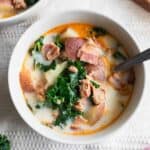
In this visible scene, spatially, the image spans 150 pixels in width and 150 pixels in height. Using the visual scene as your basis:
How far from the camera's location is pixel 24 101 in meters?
1.64

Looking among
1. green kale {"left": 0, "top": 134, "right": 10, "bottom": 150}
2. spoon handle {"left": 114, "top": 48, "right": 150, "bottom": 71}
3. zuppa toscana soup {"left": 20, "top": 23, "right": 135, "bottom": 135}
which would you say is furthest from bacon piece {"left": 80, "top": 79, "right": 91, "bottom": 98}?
green kale {"left": 0, "top": 134, "right": 10, "bottom": 150}

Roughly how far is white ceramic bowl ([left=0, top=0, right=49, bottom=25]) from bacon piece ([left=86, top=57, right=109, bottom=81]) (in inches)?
9.6

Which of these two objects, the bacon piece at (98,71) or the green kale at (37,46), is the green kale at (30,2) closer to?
the green kale at (37,46)

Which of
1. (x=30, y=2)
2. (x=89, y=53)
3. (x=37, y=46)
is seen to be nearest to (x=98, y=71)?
(x=89, y=53)

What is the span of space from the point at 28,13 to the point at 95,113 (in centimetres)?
37

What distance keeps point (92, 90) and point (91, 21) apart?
0.23 m

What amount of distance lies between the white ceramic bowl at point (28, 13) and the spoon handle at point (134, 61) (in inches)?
12.0

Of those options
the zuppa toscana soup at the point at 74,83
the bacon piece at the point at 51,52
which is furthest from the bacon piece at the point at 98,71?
the bacon piece at the point at 51,52

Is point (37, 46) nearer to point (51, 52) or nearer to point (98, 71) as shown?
point (51, 52)

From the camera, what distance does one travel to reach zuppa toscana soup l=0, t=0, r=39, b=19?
5.75 ft

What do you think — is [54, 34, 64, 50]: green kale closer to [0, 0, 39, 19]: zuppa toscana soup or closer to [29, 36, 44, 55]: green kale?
[29, 36, 44, 55]: green kale

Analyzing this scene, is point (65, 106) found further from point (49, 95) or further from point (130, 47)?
point (130, 47)

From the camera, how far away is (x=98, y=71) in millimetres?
1639

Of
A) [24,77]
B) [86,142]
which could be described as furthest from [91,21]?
[86,142]
